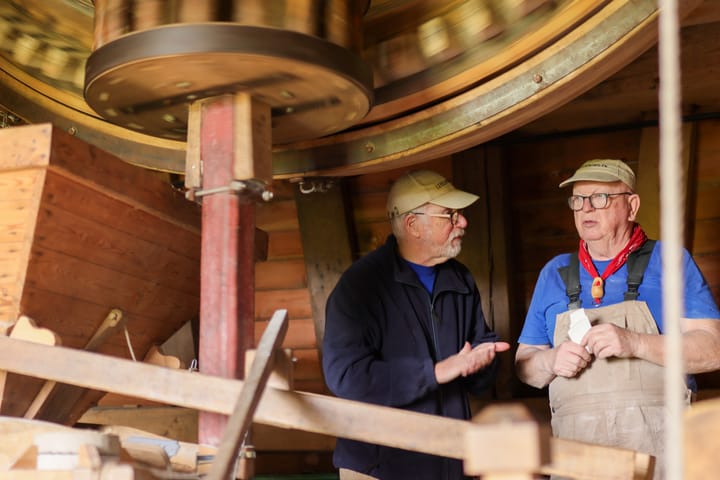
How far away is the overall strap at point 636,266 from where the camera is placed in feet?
8.92

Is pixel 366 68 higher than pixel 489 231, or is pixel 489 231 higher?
pixel 366 68

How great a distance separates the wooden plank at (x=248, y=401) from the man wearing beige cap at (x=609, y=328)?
37.8 inches

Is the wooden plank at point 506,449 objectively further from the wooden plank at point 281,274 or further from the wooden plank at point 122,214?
the wooden plank at point 281,274

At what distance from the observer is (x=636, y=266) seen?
2.76 meters

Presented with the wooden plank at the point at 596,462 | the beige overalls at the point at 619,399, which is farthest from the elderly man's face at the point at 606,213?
the wooden plank at the point at 596,462

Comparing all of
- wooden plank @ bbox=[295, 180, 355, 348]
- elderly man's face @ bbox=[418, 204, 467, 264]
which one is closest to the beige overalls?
elderly man's face @ bbox=[418, 204, 467, 264]

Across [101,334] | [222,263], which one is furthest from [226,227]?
[101,334]

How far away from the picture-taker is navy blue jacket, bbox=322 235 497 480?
2.78 meters

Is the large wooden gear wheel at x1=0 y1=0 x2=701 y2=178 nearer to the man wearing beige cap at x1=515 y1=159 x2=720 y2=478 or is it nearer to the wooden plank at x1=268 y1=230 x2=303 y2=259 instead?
the man wearing beige cap at x1=515 y1=159 x2=720 y2=478

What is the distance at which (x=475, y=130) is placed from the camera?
2.93 meters

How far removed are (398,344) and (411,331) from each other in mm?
62

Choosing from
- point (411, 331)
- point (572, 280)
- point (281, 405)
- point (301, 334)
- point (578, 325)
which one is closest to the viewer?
point (281, 405)

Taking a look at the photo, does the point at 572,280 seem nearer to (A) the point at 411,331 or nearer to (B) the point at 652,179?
(A) the point at 411,331

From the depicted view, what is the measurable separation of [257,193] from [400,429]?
79 cm
